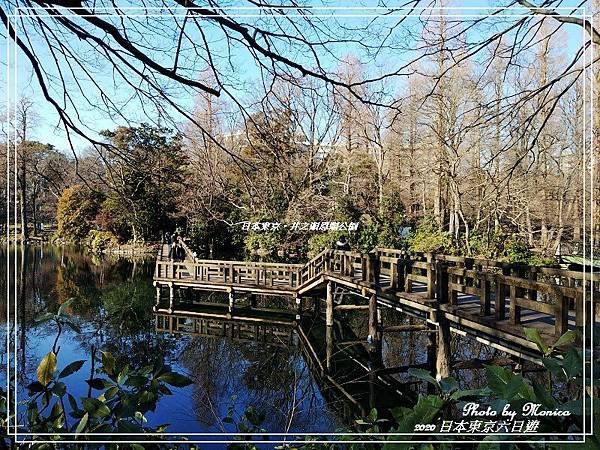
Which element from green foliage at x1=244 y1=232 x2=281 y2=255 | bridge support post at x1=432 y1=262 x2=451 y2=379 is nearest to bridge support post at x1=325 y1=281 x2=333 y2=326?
bridge support post at x1=432 y1=262 x2=451 y2=379

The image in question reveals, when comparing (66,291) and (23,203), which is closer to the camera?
(23,203)

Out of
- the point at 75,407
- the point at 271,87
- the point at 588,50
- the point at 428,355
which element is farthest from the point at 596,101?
the point at 428,355

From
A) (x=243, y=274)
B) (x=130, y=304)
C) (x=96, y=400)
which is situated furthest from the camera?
(x=243, y=274)

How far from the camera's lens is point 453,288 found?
8.22 feet

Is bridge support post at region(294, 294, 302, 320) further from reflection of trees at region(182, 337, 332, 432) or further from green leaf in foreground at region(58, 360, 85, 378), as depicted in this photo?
green leaf in foreground at region(58, 360, 85, 378)

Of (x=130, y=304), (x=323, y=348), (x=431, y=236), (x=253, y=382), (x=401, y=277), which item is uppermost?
(x=431, y=236)

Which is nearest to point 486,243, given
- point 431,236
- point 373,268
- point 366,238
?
point 431,236

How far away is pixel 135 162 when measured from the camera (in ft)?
4.10

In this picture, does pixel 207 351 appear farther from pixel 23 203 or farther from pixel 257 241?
pixel 23 203

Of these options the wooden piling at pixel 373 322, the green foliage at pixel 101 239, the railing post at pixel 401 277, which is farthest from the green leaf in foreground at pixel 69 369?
the wooden piling at pixel 373 322

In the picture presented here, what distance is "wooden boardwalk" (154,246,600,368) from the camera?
1.61 metres

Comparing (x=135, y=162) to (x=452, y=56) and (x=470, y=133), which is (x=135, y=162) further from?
(x=470, y=133)

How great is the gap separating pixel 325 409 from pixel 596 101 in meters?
2.30

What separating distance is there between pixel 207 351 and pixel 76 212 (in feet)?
10.4
